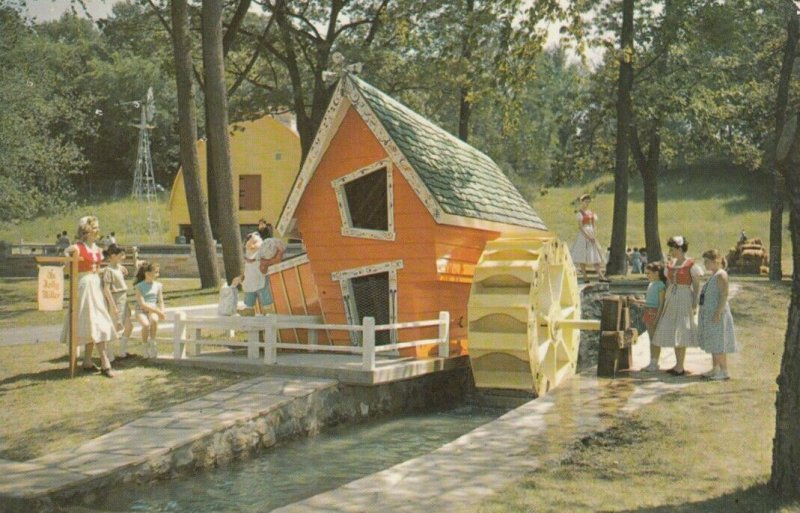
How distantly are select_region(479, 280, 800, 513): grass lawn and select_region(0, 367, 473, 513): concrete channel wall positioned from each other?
3750 millimetres

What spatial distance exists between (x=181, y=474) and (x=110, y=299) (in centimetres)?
429

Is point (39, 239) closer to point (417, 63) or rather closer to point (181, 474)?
point (417, 63)

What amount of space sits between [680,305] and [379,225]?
4.91 metres

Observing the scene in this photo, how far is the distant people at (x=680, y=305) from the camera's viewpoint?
12.4 metres

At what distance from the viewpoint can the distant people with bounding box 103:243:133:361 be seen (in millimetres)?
13133

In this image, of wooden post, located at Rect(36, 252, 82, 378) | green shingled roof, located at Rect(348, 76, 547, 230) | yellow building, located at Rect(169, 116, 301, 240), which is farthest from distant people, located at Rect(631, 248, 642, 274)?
wooden post, located at Rect(36, 252, 82, 378)

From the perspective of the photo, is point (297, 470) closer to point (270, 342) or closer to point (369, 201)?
point (270, 342)

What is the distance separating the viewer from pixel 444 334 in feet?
46.0

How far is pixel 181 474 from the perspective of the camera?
934cm

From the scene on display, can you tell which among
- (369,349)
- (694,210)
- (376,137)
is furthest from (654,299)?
(694,210)

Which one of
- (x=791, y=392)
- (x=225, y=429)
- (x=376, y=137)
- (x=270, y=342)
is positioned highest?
(x=376, y=137)

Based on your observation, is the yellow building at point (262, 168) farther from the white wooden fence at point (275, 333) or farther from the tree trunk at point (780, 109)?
the white wooden fence at point (275, 333)

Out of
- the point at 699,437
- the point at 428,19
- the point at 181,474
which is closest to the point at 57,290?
the point at 181,474

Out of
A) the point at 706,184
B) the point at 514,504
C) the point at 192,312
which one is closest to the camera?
the point at 514,504
